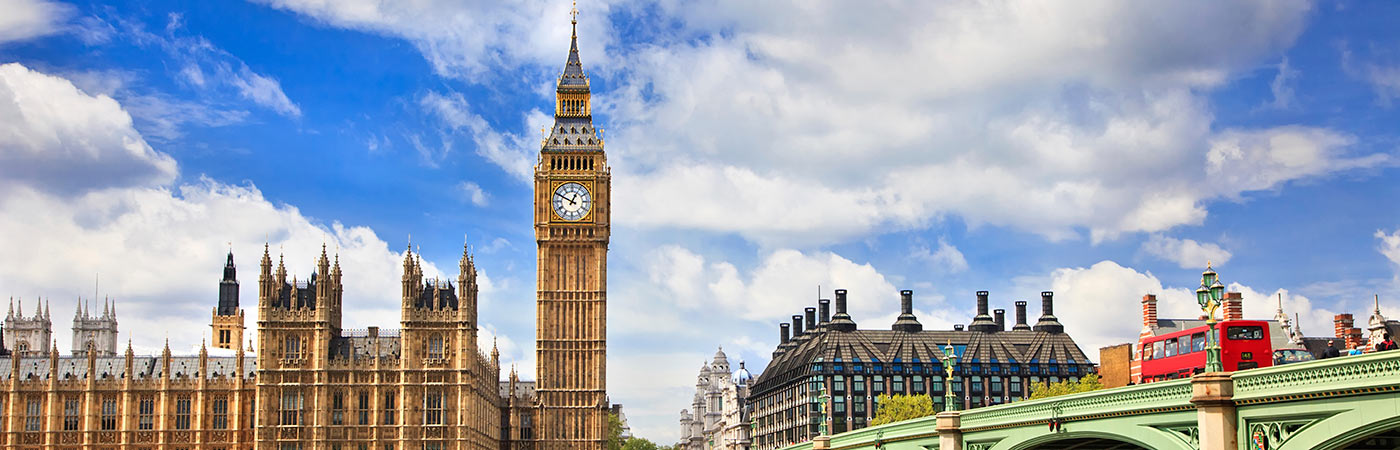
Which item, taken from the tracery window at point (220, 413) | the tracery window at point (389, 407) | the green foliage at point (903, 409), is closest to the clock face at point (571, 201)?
the tracery window at point (389, 407)

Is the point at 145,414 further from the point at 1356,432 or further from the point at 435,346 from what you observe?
the point at 1356,432

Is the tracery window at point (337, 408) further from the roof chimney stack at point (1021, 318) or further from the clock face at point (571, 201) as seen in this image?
the roof chimney stack at point (1021, 318)

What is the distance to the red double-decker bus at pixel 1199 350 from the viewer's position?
50.9 meters

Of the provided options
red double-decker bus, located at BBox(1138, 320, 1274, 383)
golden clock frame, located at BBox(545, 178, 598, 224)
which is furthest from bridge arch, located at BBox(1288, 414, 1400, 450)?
golden clock frame, located at BBox(545, 178, 598, 224)

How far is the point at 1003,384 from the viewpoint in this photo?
148 metres

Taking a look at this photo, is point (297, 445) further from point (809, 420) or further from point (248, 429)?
point (809, 420)

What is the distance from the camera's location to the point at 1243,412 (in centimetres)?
2955

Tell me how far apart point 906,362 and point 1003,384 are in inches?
403

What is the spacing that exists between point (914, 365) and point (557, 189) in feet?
133

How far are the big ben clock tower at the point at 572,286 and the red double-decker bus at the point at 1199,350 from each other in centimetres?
8294

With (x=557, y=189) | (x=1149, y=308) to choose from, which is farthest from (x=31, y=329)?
(x=1149, y=308)

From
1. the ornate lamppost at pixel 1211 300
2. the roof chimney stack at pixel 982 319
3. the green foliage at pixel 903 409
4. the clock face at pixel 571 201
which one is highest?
the clock face at pixel 571 201

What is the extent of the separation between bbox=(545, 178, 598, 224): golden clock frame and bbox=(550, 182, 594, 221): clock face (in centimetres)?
14

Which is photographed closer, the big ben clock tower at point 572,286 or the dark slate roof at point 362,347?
the dark slate roof at point 362,347
